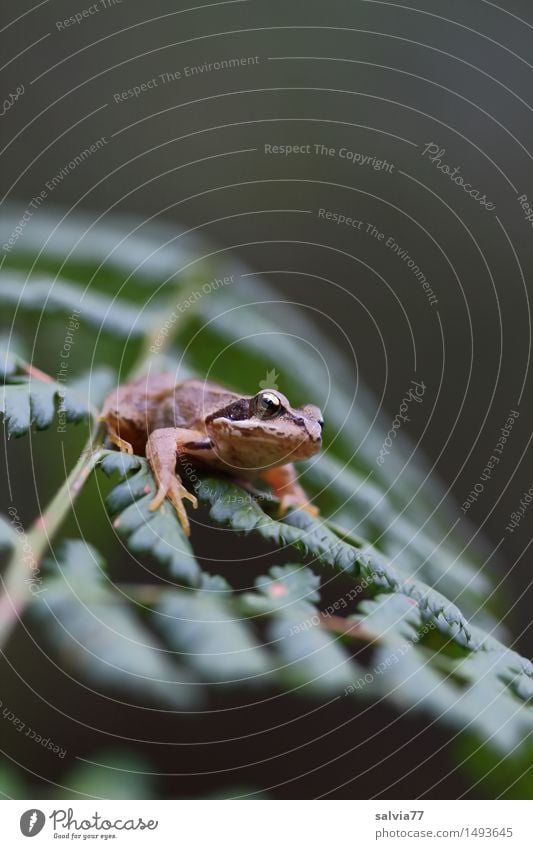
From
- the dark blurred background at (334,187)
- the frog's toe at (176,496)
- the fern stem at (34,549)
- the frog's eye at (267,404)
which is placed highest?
the dark blurred background at (334,187)

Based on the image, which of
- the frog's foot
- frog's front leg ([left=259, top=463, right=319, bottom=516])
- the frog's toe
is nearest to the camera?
the frog's toe

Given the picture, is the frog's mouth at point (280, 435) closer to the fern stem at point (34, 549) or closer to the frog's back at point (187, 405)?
the frog's back at point (187, 405)

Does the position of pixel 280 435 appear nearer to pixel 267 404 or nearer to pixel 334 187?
pixel 267 404

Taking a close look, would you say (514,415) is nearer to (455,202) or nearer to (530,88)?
(455,202)

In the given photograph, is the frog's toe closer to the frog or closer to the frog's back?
the frog

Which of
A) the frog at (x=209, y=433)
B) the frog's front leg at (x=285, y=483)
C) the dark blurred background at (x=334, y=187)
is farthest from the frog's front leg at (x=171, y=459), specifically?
the dark blurred background at (x=334, y=187)

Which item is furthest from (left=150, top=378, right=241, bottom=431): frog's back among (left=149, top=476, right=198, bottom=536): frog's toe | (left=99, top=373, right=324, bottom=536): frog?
(left=149, top=476, right=198, bottom=536): frog's toe

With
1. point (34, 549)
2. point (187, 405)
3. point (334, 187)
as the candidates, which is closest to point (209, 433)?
point (187, 405)
